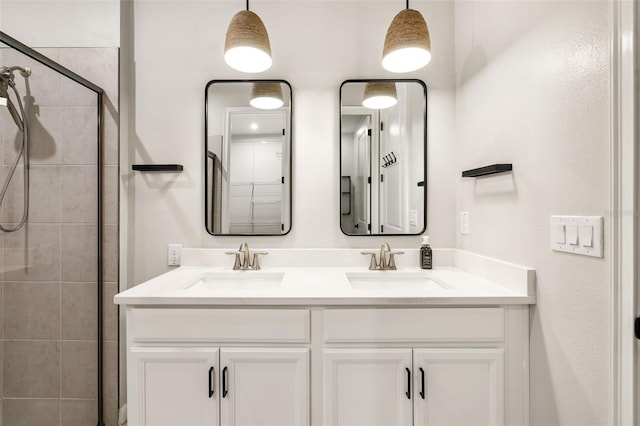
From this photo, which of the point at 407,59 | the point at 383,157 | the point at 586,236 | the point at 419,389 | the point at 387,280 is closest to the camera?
the point at 586,236

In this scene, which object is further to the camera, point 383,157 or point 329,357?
point 383,157

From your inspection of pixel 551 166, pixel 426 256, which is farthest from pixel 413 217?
pixel 551 166

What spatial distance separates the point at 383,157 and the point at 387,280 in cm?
69

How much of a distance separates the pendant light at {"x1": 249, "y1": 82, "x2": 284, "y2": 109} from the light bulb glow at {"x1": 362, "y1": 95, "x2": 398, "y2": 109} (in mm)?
498

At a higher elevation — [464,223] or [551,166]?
[551,166]

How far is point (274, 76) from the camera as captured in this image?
1796 millimetres

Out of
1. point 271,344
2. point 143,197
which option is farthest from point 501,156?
point 143,197

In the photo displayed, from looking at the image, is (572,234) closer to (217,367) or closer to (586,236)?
(586,236)

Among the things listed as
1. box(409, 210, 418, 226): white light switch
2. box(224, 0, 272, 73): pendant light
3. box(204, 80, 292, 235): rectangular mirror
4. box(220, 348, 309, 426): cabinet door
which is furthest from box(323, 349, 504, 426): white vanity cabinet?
box(224, 0, 272, 73): pendant light

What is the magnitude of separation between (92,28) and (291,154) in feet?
4.19

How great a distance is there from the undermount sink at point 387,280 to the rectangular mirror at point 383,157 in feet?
0.88

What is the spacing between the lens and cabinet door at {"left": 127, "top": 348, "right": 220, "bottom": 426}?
1.18 m

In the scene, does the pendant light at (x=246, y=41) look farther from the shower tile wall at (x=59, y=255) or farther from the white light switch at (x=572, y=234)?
the white light switch at (x=572, y=234)

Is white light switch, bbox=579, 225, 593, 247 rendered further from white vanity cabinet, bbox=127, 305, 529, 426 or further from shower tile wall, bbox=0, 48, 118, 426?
shower tile wall, bbox=0, 48, 118, 426
